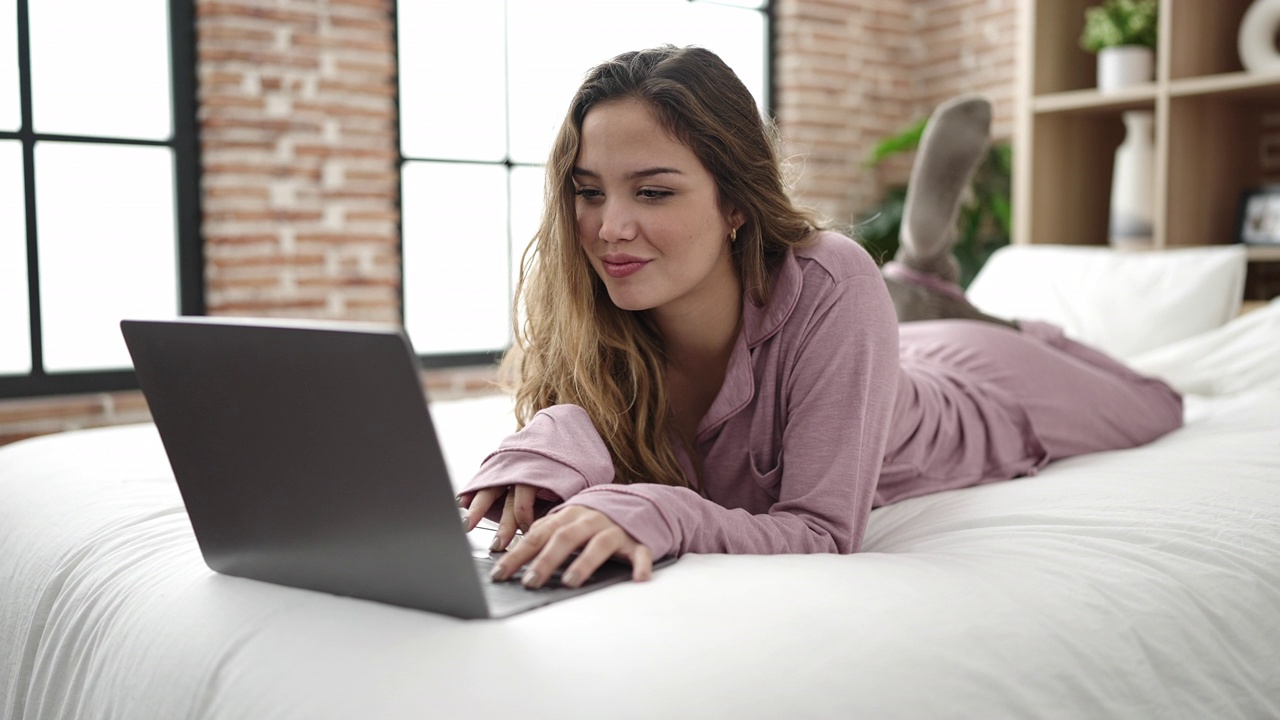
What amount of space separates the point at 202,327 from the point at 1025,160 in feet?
10.7

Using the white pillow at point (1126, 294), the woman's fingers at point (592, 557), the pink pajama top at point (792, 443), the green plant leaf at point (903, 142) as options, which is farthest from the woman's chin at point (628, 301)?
the green plant leaf at point (903, 142)

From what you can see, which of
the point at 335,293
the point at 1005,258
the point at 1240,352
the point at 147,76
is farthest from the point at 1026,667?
the point at 147,76

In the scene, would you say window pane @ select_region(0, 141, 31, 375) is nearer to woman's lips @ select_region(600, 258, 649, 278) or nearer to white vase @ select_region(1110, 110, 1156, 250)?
woman's lips @ select_region(600, 258, 649, 278)

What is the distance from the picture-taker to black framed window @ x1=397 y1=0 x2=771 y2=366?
3838 millimetres

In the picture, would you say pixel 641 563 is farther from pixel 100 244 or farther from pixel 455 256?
pixel 455 256

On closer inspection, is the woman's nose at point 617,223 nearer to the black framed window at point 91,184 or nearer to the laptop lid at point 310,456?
the laptop lid at point 310,456

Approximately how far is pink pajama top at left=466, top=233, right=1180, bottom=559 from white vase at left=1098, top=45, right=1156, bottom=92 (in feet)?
7.31

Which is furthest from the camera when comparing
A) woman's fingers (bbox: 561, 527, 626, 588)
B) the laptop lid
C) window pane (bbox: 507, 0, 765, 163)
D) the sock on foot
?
window pane (bbox: 507, 0, 765, 163)

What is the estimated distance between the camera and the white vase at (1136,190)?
133 inches

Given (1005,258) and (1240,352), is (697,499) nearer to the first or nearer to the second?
(1240,352)

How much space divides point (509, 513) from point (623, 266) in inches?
14.4

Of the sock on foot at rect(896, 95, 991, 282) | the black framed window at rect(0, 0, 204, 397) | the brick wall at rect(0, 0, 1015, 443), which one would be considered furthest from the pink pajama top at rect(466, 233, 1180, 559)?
the black framed window at rect(0, 0, 204, 397)

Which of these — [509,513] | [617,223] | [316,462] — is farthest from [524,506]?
[617,223]

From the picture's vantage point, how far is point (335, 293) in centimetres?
348
